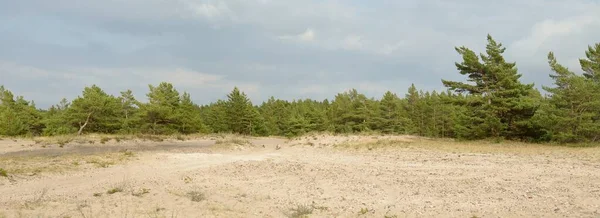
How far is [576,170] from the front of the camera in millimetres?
12766

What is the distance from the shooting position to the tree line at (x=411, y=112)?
89.8 feet

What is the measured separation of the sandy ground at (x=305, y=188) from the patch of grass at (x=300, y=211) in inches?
2.6

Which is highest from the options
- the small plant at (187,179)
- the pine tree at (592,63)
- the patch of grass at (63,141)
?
the pine tree at (592,63)

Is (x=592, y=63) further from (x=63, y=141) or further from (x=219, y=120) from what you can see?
(x=219, y=120)

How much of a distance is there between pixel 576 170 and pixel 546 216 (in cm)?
683

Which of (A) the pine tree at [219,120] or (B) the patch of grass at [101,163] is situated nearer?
(B) the patch of grass at [101,163]

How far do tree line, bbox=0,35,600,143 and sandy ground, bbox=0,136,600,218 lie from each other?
12.9m

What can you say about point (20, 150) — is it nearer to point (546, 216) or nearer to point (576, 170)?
point (546, 216)

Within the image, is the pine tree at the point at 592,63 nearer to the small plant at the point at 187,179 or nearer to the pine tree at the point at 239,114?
the small plant at the point at 187,179

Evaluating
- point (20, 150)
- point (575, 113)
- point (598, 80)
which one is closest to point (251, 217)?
point (20, 150)

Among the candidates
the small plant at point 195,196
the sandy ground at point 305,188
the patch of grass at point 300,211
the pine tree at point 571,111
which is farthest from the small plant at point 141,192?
the pine tree at point 571,111

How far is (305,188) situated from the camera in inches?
459

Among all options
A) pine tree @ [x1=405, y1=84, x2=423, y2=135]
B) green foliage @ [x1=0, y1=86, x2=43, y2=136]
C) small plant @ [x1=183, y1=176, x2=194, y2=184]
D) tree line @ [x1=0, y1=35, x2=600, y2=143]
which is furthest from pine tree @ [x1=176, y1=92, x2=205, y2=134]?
small plant @ [x1=183, y1=176, x2=194, y2=184]

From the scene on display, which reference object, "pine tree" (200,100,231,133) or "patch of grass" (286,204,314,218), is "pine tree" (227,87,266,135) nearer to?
"pine tree" (200,100,231,133)
